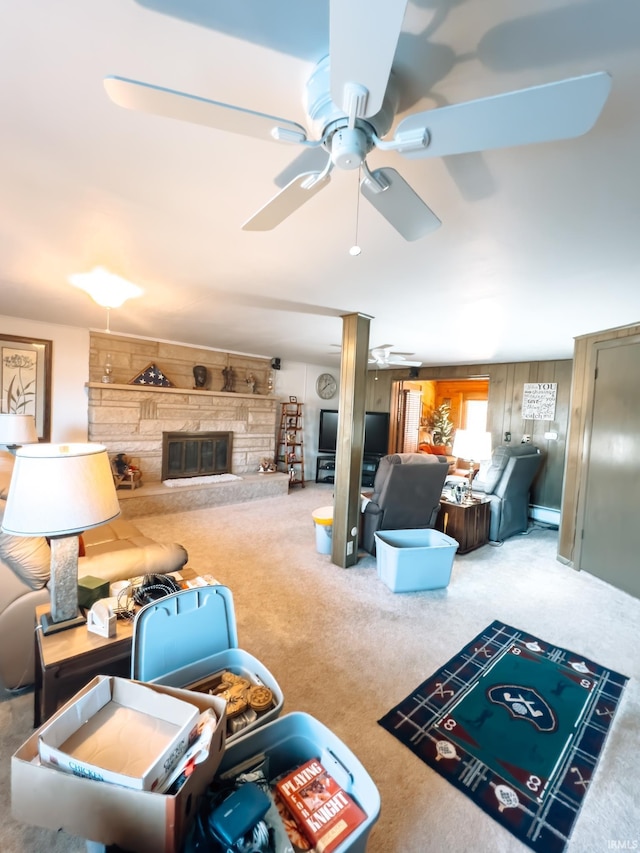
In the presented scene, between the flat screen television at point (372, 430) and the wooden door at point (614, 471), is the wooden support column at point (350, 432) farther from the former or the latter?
the flat screen television at point (372, 430)

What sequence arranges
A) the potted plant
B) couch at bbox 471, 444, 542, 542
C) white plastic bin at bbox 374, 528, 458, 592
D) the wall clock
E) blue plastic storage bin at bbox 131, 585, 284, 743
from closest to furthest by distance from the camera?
blue plastic storage bin at bbox 131, 585, 284, 743
white plastic bin at bbox 374, 528, 458, 592
couch at bbox 471, 444, 542, 542
the wall clock
the potted plant

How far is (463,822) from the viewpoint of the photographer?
4.18 ft

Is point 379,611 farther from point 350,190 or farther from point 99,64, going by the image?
point 99,64

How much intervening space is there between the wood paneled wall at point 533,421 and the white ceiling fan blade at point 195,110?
4.84 metres

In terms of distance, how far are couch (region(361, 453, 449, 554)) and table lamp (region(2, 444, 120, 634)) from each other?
2261 mm

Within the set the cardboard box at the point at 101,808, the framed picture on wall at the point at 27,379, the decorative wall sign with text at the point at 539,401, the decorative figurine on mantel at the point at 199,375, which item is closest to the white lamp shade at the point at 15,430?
the framed picture on wall at the point at 27,379

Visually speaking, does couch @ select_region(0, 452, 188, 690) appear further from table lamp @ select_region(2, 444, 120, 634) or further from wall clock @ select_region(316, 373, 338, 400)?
wall clock @ select_region(316, 373, 338, 400)

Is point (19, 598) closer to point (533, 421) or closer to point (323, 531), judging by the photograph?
point (323, 531)

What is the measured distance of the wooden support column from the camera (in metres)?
3.12

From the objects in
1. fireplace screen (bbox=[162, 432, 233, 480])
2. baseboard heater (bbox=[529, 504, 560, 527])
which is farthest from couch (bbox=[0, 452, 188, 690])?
baseboard heater (bbox=[529, 504, 560, 527])

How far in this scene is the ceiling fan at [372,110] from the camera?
2.02 ft

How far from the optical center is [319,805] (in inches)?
36.6

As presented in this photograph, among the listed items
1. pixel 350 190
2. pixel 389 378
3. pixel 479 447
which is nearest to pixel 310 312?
pixel 350 190

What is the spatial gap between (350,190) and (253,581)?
2.71 metres
